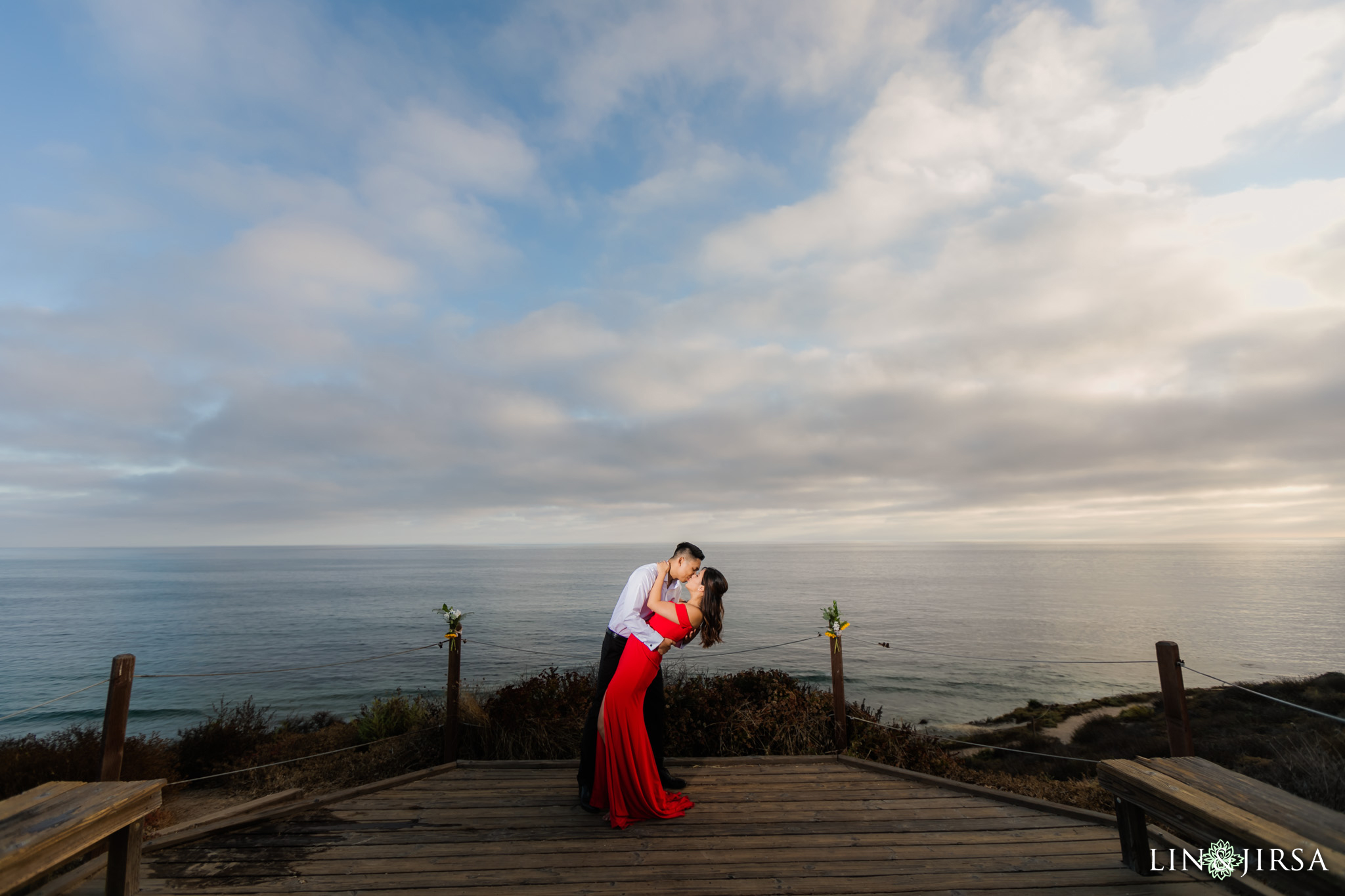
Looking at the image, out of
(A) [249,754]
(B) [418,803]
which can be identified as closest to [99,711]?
(A) [249,754]

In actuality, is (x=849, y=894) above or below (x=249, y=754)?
above

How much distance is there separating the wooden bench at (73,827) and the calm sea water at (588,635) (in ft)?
39.5

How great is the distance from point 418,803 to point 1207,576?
12212 centimetres

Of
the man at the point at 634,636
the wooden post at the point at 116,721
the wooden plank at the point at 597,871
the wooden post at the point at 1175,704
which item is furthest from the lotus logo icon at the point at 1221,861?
the wooden post at the point at 116,721

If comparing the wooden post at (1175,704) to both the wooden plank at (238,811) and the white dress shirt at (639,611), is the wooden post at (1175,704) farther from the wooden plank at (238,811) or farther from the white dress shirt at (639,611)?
the wooden plank at (238,811)

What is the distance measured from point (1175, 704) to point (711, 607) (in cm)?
380

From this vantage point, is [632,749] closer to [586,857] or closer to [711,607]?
[586,857]

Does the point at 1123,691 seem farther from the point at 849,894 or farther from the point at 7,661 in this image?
the point at 7,661

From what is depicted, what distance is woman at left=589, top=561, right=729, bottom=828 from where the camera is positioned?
16.3 ft

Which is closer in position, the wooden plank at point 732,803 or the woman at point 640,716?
the woman at point 640,716

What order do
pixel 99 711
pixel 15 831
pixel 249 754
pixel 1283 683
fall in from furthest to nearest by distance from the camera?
1. pixel 1283 683
2. pixel 99 711
3. pixel 249 754
4. pixel 15 831

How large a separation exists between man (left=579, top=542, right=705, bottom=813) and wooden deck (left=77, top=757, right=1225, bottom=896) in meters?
0.43

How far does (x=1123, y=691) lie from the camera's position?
2480cm

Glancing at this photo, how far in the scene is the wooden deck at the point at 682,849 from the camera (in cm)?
389
